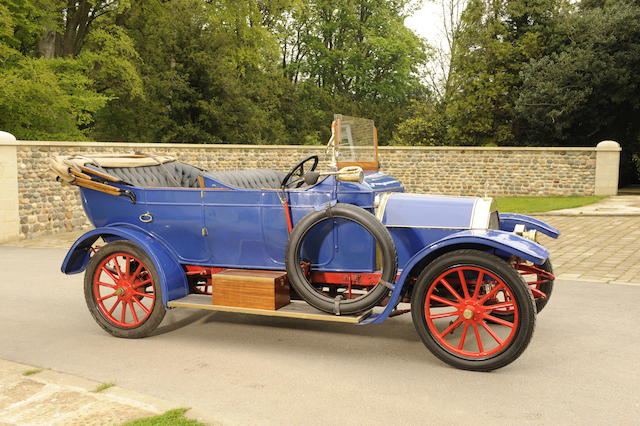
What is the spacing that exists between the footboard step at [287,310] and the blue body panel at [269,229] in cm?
14

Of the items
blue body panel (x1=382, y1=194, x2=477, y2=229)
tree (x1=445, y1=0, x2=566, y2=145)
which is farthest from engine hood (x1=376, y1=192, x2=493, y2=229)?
tree (x1=445, y1=0, x2=566, y2=145)

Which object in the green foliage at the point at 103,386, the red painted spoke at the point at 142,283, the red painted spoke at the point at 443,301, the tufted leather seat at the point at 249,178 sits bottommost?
the green foliage at the point at 103,386

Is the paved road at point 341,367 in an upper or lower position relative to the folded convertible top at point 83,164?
lower

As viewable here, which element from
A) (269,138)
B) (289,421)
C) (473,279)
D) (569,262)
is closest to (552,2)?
(269,138)

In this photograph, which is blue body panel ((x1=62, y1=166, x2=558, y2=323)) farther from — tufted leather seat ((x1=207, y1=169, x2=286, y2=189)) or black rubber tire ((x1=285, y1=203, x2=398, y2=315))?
tufted leather seat ((x1=207, y1=169, x2=286, y2=189))

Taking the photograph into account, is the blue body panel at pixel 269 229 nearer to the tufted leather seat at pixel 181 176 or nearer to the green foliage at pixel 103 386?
the tufted leather seat at pixel 181 176

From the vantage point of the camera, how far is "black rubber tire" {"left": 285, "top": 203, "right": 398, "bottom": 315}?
14.3ft

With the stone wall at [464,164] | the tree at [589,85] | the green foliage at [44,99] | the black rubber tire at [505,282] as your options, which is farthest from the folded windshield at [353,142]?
the tree at [589,85]

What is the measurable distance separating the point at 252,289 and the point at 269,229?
0.51 m

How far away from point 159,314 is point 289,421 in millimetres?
1980

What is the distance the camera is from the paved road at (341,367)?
143 inches

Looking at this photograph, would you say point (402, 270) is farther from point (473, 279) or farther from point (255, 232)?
point (255, 232)

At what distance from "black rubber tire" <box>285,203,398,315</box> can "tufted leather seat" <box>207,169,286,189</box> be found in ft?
3.52

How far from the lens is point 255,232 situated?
494 cm
